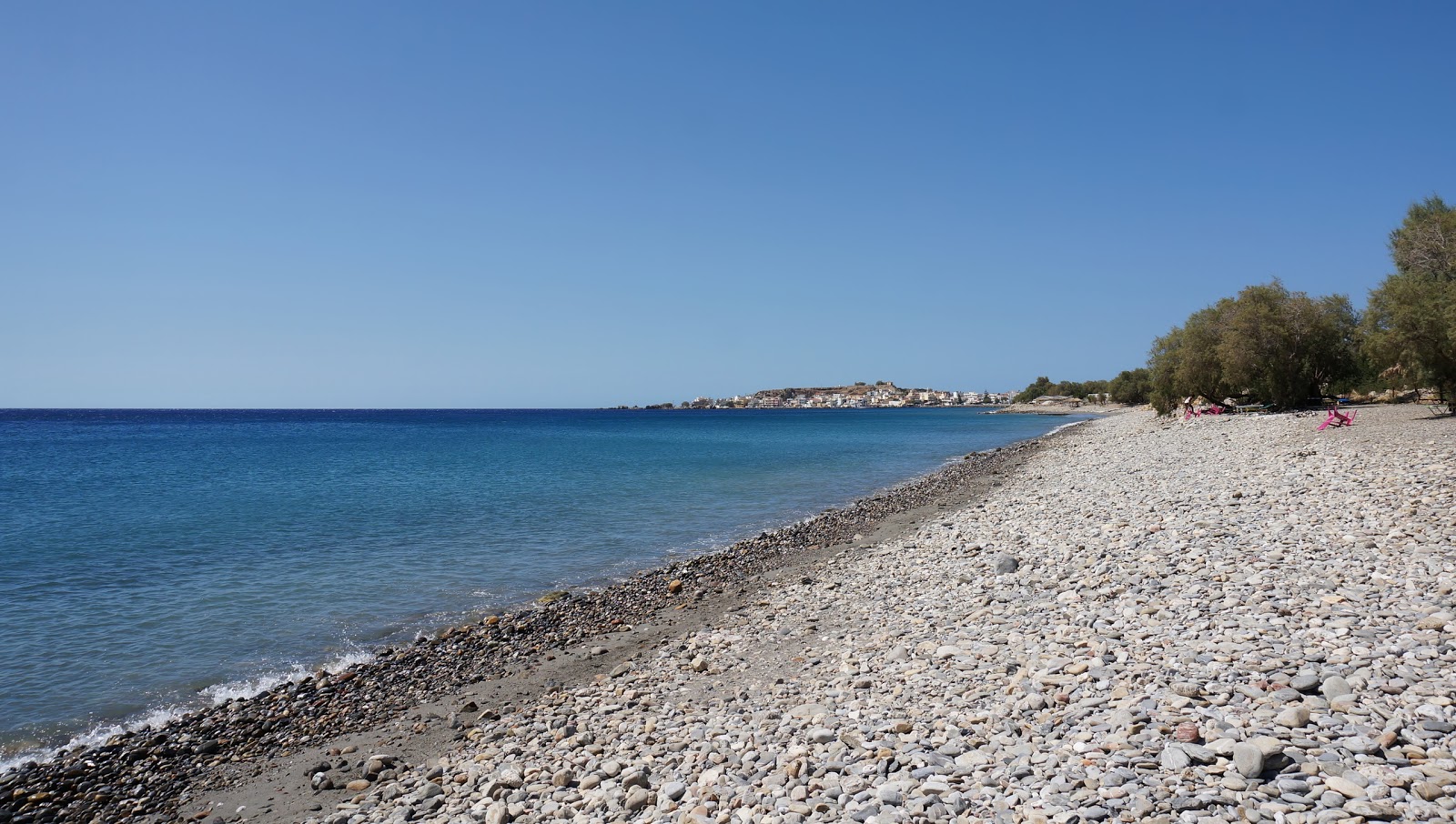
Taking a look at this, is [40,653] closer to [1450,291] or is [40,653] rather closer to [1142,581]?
[1142,581]

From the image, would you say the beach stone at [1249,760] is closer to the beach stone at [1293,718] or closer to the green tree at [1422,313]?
the beach stone at [1293,718]

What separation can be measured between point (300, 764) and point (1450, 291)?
3935 centimetres

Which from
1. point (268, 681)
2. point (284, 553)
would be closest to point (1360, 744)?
point (268, 681)

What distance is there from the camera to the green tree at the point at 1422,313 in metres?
29.9

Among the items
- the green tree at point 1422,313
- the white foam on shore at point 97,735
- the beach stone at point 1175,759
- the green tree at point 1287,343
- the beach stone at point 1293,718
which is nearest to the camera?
the beach stone at point 1175,759

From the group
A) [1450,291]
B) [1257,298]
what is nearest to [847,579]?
[1450,291]

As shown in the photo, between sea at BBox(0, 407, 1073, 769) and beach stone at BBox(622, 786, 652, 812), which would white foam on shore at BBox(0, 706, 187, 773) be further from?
beach stone at BBox(622, 786, 652, 812)

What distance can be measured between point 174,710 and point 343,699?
233 centimetres

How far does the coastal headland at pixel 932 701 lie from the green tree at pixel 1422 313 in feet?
69.8

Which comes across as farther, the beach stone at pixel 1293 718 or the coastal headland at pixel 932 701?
the beach stone at pixel 1293 718

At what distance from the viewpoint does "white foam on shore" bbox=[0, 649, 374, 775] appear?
30.4 ft

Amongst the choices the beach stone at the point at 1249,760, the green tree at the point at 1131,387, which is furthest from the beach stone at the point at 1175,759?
the green tree at the point at 1131,387

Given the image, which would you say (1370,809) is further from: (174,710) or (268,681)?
(174,710)

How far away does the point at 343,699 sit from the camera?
34.6 ft
